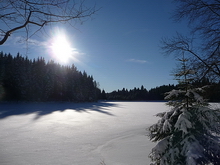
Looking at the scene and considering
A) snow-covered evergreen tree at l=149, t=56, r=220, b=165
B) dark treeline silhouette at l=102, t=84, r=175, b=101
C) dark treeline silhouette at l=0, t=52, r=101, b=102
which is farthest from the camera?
dark treeline silhouette at l=102, t=84, r=175, b=101

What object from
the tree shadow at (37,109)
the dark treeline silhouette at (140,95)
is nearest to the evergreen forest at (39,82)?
the tree shadow at (37,109)

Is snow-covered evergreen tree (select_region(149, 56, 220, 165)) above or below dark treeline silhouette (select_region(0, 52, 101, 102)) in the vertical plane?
below

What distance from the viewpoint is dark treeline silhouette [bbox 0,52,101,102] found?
4241cm

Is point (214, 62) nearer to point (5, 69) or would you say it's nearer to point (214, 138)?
point (214, 138)

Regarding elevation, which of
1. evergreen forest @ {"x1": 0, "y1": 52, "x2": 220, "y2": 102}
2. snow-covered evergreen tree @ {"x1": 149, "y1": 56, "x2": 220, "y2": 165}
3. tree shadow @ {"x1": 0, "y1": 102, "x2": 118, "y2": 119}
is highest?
evergreen forest @ {"x1": 0, "y1": 52, "x2": 220, "y2": 102}

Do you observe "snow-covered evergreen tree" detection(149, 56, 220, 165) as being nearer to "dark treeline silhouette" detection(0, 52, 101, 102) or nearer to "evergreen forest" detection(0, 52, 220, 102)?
"evergreen forest" detection(0, 52, 220, 102)

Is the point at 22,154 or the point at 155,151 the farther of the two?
the point at 22,154

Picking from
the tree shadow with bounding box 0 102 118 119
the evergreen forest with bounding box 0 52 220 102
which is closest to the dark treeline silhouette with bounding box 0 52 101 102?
the evergreen forest with bounding box 0 52 220 102

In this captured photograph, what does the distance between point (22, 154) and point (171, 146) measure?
587 cm

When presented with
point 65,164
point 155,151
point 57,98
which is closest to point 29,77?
point 57,98

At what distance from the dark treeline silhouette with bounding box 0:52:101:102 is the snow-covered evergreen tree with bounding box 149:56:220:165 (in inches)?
1801

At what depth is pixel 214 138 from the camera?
2.52 meters

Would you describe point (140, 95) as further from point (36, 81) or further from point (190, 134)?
point (190, 134)

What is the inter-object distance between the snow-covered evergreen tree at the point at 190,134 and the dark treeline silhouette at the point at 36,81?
4575 cm
